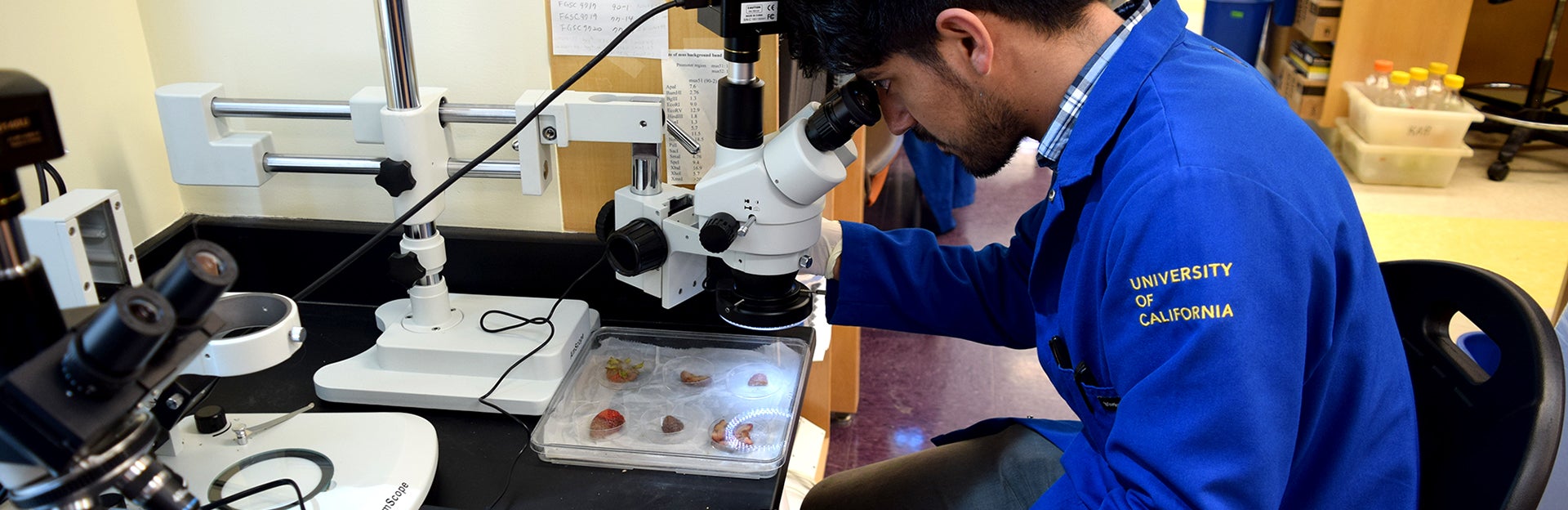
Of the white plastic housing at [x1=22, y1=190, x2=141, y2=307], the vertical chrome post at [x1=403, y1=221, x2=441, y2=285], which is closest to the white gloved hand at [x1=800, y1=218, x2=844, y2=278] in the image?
the vertical chrome post at [x1=403, y1=221, x2=441, y2=285]

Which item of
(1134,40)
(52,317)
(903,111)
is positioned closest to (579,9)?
(903,111)

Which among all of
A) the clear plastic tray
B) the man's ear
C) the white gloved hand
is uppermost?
the man's ear

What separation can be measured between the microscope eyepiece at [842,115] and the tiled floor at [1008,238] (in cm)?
122

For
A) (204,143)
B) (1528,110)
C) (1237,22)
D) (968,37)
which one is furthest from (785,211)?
(1528,110)

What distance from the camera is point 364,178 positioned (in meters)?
1.41

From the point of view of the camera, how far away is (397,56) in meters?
1.10

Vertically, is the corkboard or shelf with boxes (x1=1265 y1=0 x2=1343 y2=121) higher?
the corkboard

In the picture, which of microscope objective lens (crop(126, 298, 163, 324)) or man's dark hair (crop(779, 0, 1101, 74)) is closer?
microscope objective lens (crop(126, 298, 163, 324))

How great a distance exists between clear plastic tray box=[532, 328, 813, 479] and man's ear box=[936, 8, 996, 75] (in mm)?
440

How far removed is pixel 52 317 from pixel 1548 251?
11.7ft

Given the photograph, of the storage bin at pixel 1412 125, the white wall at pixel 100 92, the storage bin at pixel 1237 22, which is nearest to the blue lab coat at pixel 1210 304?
the white wall at pixel 100 92

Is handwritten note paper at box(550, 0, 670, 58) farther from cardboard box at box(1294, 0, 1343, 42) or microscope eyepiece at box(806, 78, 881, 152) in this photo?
cardboard box at box(1294, 0, 1343, 42)

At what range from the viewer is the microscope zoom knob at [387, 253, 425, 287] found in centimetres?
119

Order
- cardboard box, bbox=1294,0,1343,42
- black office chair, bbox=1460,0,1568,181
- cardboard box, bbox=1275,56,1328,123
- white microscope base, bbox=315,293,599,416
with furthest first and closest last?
cardboard box, bbox=1275,56,1328,123
cardboard box, bbox=1294,0,1343,42
black office chair, bbox=1460,0,1568,181
white microscope base, bbox=315,293,599,416
